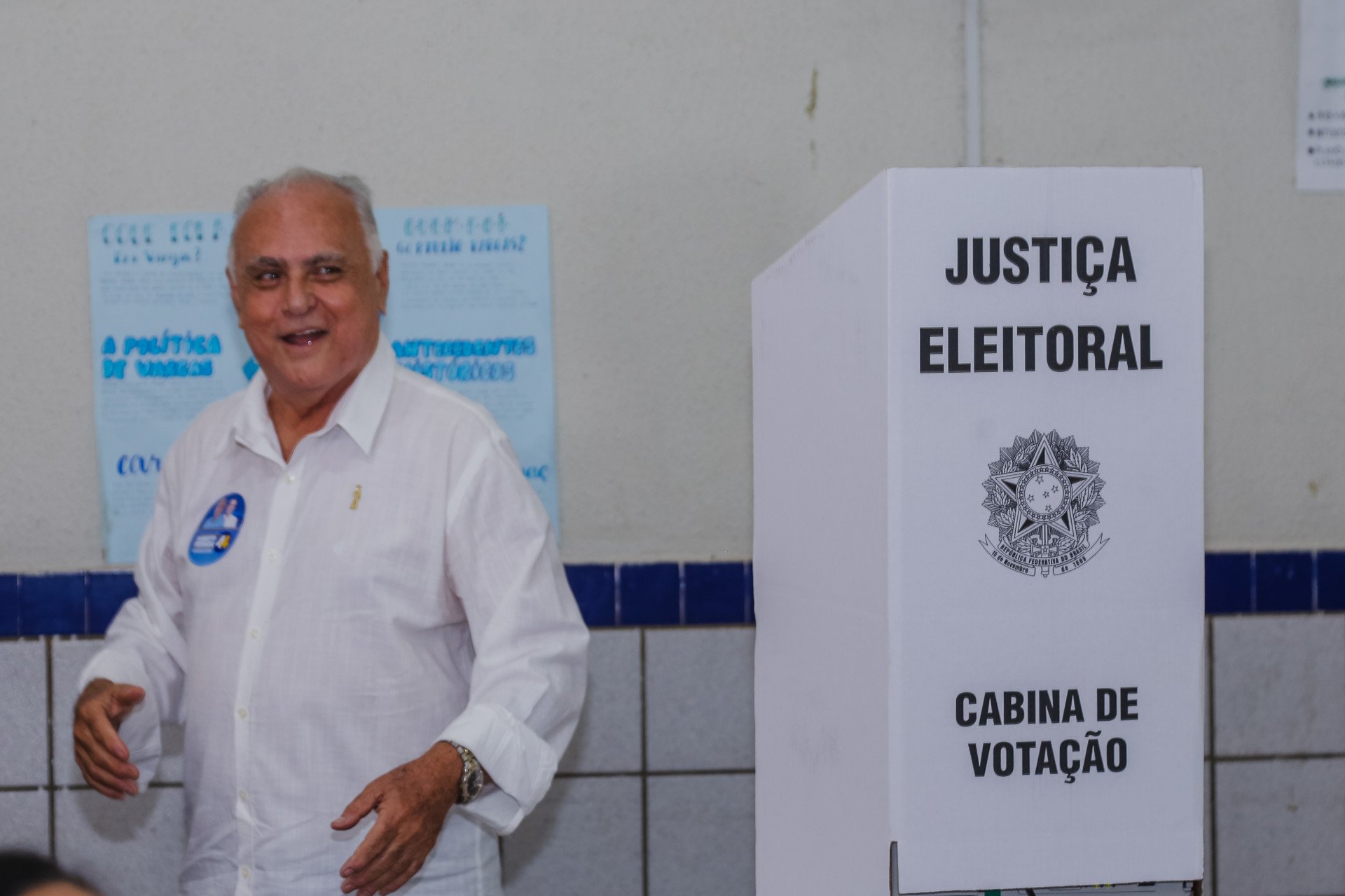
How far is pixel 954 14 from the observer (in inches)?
81.2

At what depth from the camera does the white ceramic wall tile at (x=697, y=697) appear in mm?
2047

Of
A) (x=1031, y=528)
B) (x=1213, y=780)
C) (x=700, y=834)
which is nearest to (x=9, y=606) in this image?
(x=700, y=834)

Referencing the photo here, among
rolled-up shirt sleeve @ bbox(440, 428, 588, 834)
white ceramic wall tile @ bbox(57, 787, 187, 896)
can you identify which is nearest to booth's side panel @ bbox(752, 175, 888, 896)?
rolled-up shirt sleeve @ bbox(440, 428, 588, 834)

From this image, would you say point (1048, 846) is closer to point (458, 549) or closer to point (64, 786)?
point (458, 549)

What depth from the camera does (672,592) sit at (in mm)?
2043

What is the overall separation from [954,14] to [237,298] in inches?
59.3

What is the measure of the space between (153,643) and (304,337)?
53 cm

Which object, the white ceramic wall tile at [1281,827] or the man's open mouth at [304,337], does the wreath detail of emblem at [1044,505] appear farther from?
the white ceramic wall tile at [1281,827]

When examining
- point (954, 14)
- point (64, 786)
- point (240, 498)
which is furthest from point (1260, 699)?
point (64, 786)

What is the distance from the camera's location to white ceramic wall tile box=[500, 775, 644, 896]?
6.69ft

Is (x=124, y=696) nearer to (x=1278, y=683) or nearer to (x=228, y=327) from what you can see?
(x=228, y=327)

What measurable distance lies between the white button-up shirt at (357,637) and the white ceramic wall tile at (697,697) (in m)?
0.65

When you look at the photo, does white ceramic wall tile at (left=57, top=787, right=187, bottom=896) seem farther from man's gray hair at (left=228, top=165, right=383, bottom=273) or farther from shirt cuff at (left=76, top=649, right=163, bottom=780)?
man's gray hair at (left=228, top=165, right=383, bottom=273)

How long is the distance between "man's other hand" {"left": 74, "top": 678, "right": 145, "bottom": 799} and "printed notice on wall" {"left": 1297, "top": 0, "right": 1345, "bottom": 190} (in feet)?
7.77
